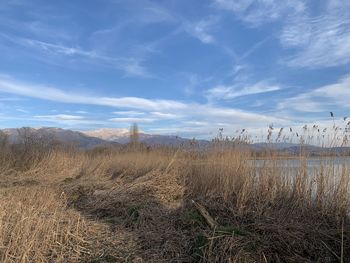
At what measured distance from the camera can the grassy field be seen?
182 inches

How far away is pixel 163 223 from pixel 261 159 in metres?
3.26

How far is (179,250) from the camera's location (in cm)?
486

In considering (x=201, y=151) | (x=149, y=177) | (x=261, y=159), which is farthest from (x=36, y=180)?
(x=261, y=159)

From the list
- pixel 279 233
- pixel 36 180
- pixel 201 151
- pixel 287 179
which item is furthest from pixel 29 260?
pixel 36 180

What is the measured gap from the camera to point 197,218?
5762 millimetres

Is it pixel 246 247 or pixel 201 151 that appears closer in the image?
pixel 246 247

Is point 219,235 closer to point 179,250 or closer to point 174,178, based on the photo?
point 179,250

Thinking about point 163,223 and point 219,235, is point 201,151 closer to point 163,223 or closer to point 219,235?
point 163,223

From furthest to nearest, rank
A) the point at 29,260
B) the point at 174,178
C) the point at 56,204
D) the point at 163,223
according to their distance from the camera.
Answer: the point at 174,178 < the point at 56,204 < the point at 163,223 < the point at 29,260

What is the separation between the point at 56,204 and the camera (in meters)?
7.52

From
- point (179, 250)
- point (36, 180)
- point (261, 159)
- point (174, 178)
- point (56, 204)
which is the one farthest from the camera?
point (36, 180)

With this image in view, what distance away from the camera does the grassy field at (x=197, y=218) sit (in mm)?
4629

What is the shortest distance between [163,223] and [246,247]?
1862mm

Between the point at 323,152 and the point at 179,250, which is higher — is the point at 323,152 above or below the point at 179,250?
above
